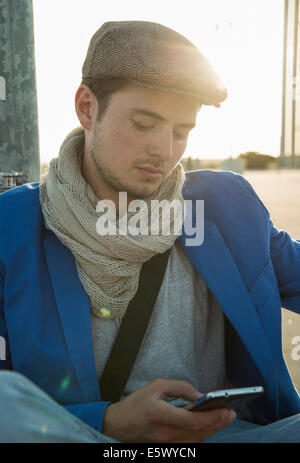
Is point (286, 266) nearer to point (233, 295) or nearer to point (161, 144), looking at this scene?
point (233, 295)

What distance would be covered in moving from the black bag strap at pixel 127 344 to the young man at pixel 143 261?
0.04 meters

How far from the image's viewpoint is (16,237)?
1.79 meters

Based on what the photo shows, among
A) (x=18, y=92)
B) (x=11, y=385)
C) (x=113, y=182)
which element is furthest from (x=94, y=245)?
(x=18, y=92)

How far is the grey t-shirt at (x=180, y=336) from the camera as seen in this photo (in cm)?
187

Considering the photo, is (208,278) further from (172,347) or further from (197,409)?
(197,409)

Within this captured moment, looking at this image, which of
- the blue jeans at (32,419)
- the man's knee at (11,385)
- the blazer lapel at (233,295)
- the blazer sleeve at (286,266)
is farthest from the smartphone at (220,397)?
the blazer sleeve at (286,266)

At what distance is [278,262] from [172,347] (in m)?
0.66

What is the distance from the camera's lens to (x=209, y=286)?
6.19 feet

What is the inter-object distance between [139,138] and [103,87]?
0.27m

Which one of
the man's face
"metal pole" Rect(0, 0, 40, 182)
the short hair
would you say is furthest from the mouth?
"metal pole" Rect(0, 0, 40, 182)

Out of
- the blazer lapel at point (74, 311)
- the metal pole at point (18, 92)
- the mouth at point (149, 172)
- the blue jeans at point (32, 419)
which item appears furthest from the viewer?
the metal pole at point (18, 92)

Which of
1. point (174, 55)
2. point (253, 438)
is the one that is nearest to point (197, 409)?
point (253, 438)

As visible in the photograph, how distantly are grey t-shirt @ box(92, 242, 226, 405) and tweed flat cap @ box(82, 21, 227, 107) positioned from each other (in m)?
0.71

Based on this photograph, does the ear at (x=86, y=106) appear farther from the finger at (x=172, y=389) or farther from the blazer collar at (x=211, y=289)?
the finger at (x=172, y=389)
